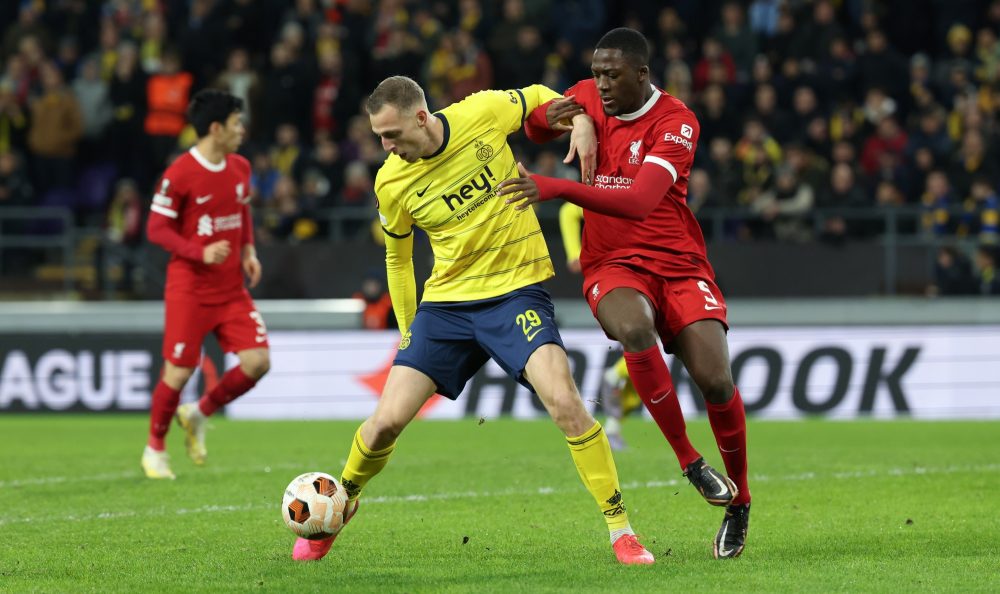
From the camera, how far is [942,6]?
788 inches

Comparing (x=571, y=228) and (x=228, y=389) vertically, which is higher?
(x=571, y=228)

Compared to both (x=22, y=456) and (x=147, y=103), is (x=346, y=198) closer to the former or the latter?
(x=147, y=103)

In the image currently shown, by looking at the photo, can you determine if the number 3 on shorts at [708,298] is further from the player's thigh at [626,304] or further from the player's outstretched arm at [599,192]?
the player's outstretched arm at [599,192]

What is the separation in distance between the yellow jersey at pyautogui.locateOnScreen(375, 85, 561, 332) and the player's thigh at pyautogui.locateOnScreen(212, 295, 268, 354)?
3.88 m

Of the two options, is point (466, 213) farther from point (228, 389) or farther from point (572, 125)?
point (228, 389)

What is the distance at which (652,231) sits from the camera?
705 cm

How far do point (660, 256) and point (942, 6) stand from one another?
1439 centimetres

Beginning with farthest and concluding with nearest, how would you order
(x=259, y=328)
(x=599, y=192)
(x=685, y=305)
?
(x=259, y=328) → (x=685, y=305) → (x=599, y=192)

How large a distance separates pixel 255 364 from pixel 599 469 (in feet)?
14.7

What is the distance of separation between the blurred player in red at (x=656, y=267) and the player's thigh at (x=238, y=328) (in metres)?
3.88

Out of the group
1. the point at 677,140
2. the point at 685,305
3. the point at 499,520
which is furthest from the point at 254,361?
the point at 677,140

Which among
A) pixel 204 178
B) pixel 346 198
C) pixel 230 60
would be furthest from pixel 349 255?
pixel 204 178

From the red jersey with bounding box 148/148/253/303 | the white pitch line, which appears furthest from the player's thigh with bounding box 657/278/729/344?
the red jersey with bounding box 148/148/253/303

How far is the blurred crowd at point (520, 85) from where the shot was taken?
57.6 ft
